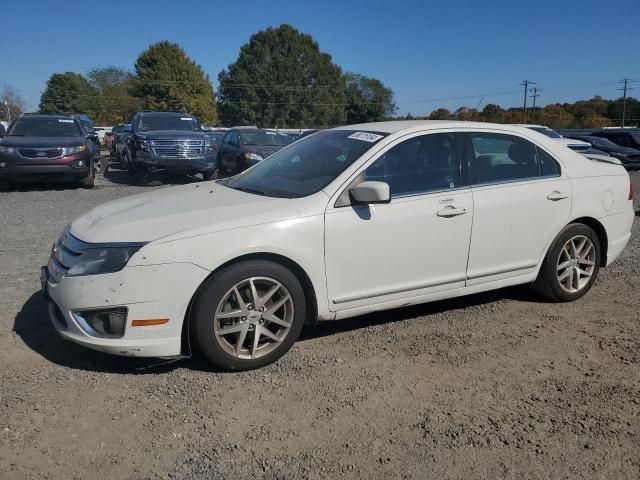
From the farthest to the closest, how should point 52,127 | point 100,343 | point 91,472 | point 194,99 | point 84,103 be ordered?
point 84,103, point 194,99, point 52,127, point 100,343, point 91,472

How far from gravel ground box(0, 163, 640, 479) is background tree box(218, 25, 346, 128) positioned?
78.9m

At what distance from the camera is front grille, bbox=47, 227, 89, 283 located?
353 cm

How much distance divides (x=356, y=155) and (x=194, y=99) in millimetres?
78775

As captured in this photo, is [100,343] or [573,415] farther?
[100,343]

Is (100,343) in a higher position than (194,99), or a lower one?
lower

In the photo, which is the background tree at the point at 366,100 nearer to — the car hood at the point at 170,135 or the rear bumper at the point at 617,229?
the car hood at the point at 170,135

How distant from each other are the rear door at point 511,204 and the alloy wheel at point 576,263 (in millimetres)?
277

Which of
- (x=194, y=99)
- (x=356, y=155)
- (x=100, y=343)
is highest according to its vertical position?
(x=194, y=99)

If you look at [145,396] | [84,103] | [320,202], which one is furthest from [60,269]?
[84,103]

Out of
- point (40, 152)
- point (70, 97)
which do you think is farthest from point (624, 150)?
point (70, 97)

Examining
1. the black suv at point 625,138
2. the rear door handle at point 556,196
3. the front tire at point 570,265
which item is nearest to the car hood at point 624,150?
the black suv at point 625,138

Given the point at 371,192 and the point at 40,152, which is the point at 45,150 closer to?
the point at 40,152

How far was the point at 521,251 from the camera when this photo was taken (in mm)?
4586

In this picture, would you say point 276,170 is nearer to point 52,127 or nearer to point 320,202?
point 320,202
